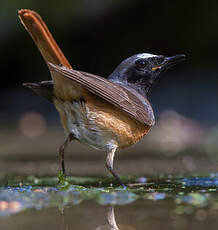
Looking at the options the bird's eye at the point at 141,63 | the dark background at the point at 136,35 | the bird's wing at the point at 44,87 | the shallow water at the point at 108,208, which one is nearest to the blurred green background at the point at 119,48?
the dark background at the point at 136,35

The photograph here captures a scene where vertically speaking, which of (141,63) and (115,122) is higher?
(141,63)

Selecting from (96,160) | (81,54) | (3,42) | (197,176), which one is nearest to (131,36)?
(81,54)

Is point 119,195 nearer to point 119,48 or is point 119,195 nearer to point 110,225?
point 110,225

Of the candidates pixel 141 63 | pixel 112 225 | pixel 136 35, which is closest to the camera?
pixel 112 225

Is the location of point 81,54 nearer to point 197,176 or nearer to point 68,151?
point 68,151

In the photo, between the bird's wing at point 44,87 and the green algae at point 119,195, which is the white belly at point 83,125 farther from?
the green algae at point 119,195

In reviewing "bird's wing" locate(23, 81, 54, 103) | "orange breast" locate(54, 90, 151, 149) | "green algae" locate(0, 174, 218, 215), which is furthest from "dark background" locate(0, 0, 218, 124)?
"green algae" locate(0, 174, 218, 215)

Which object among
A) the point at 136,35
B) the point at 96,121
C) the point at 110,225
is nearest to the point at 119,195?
the point at 110,225
